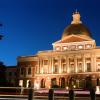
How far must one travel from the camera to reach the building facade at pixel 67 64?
79088mm

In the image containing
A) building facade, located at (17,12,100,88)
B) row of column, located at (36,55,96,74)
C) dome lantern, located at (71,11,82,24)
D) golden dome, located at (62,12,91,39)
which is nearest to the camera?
row of column, located at (36,55,96,74)

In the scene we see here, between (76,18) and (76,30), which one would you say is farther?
(76,18)

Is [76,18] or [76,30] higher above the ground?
[76,18]

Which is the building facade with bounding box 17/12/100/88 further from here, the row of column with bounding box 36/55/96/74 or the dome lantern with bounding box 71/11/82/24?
the dome lantern with bounding box 71/11/82/24

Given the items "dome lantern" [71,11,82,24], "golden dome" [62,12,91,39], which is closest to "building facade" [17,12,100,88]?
"golden dome" [62,12,91,39]

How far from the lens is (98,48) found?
78.7m

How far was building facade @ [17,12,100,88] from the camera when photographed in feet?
259

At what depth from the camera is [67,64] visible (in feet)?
270

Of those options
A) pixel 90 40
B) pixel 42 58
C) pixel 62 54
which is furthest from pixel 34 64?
pixel 90 40

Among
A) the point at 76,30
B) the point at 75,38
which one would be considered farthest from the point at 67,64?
the point at 76,30

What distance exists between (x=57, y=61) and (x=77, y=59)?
588 centimetres

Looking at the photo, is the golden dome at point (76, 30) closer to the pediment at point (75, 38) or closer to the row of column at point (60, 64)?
the pediment at point (75, 38)

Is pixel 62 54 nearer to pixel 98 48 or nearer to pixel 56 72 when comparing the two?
pixel 56 72

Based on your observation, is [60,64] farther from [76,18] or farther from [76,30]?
[76,18]
